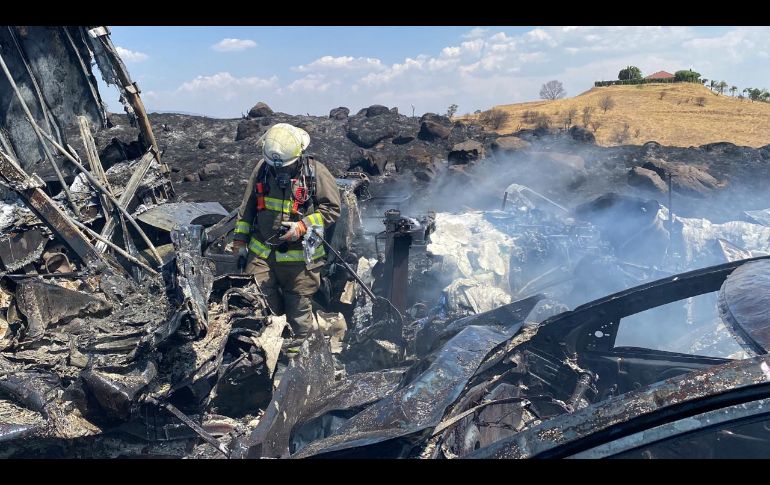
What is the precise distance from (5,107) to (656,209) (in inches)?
342

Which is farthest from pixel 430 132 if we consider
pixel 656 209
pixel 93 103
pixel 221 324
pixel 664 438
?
pixel 664 438

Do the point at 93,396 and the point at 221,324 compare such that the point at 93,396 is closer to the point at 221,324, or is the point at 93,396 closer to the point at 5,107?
the point at 221,324

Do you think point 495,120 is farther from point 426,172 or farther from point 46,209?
point 46,209

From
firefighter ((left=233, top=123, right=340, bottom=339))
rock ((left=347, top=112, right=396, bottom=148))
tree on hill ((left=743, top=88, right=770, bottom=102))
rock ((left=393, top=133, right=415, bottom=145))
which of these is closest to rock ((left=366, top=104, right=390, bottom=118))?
rock ((left=347, top=112, right=396, bottom=148))

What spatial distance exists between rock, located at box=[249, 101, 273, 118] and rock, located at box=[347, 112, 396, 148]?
118 inches

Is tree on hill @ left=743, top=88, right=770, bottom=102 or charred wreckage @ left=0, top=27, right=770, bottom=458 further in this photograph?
tree on hill @ left=743, top=88, right=770, bottom=102

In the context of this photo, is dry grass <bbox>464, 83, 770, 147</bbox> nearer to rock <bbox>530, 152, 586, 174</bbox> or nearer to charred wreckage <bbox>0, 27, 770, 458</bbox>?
rock <bbox>530, 152, 586, 174</bbox>

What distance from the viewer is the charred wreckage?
1761 mm

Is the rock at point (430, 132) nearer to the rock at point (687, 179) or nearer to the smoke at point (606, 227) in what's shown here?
the smoke at point (606, 227)

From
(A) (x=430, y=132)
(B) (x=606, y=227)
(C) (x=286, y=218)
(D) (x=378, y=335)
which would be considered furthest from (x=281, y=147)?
(A) (x=430, y=132)

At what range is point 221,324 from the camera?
363cm

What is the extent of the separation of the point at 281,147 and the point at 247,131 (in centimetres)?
1213

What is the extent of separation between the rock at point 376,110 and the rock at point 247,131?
447 cm
